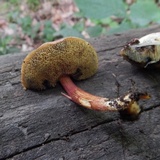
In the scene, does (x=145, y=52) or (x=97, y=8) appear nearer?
(x=145, y=52)

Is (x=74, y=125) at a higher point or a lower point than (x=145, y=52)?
lower

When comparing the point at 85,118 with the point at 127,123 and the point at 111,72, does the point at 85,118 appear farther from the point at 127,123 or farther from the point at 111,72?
the point at 111,72

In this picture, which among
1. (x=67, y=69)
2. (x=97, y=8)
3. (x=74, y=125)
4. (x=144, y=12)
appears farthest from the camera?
(x=144, y=12)

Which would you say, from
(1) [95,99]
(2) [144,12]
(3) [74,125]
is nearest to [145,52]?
(1) [95,99]

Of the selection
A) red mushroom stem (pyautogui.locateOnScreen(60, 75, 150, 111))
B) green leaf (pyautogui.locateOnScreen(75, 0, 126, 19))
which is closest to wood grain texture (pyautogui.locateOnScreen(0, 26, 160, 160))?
red mushroom stem (pyautogui.locateOnScreen(60, 75, 150, 111))

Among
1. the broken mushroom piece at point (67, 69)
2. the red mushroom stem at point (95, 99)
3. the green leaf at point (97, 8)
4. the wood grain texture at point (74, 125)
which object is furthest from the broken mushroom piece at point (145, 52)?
the green leaf at point (97, 8)

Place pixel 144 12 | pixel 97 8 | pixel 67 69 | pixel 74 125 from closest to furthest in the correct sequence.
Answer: pixel 74 125
pixel 67 69
pixel 97 8
pixel 144 12

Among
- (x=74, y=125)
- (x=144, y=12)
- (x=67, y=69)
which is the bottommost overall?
(x=74, y=125)

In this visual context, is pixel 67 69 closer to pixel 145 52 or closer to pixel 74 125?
pixel 74 125

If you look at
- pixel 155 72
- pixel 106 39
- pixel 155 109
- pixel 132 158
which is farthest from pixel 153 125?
pixel 106 39
